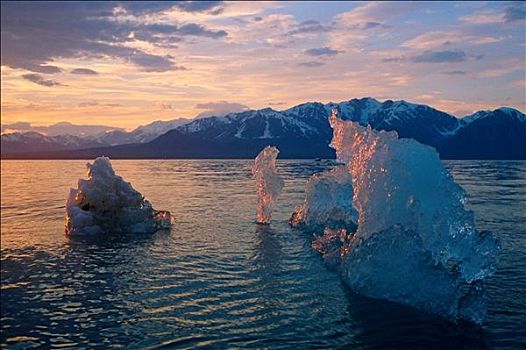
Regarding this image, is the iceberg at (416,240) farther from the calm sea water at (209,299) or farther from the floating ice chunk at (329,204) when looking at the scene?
the floating ice chunk at (329,204)

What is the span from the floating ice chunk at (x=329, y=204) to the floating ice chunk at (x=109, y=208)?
9451 mm

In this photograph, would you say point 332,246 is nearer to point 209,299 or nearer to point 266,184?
point 209,299

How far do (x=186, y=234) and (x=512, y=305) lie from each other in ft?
63.6

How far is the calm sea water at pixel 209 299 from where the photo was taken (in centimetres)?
1498

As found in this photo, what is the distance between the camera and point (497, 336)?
15070 mm

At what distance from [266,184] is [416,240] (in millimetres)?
19537

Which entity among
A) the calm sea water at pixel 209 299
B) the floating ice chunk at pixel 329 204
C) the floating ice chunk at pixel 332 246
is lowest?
A: the calm sea water at pixel 209 299

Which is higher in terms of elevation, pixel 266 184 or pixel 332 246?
pixel 266 184

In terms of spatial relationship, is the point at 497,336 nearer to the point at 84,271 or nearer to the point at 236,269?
the point at 236,269

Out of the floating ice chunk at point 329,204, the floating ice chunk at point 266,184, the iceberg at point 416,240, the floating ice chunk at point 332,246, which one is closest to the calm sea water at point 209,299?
the floating ice chunk at point 332,246

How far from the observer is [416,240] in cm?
1853

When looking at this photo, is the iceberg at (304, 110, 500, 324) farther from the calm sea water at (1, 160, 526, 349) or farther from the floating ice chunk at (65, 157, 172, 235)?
the floating ice chunk at (65, 157, 172, 235)

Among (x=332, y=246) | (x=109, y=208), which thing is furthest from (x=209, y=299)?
(x=109, y=208)

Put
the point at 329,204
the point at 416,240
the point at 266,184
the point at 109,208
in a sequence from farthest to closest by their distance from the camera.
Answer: the point at 266,184, the point at 329,204, the point at 109,208, the point at 416,240
